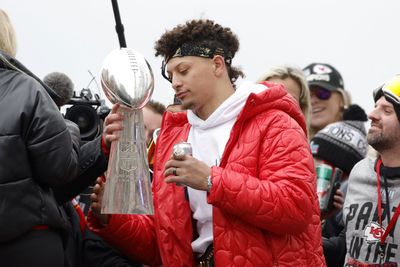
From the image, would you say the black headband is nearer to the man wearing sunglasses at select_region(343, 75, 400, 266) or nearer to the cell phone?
the man wearing sunglasses at select_region(343, 75, 400, 266)

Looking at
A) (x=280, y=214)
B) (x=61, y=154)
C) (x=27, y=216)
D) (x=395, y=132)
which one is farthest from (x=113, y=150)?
(x=395, y=132)

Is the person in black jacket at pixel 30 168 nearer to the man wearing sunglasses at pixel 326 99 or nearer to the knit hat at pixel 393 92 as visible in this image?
the knit hat at pixel 393 92

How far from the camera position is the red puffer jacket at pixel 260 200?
3211 mm

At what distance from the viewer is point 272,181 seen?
3.26 m

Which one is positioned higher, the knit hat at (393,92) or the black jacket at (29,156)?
the knit hat at (393,92)

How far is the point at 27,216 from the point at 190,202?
0.68 metres

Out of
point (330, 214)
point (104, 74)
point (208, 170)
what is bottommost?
point (330, 214)

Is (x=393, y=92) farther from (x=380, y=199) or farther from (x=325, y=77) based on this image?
(x=325, y=77)

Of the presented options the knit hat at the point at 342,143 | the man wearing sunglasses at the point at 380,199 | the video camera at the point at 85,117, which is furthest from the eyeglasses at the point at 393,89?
the video camera at the point at 85,117

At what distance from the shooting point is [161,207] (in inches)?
141

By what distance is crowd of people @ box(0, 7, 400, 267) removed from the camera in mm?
3240

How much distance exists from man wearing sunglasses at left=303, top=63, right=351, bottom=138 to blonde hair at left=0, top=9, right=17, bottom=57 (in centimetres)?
274

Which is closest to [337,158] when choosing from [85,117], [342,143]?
[342,143]

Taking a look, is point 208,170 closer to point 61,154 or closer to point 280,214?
point 280,214
